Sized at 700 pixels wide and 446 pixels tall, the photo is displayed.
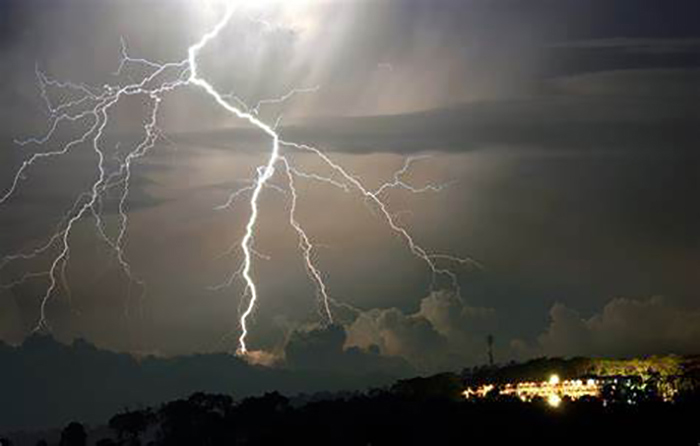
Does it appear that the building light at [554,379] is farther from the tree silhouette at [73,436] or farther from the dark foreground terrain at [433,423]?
the tree silhouette at [73,436]

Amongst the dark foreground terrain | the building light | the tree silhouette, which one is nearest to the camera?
the dark foreground terrain

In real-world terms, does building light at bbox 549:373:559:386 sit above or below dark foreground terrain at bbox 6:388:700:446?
above

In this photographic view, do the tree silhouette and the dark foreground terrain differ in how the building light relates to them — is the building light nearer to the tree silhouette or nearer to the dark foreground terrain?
the dark foreground terrain

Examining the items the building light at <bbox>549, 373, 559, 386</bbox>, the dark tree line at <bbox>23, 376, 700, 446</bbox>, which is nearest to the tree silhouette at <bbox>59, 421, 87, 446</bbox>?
the dark tree line at <bbox>23, 376, 700, 446</bbox>

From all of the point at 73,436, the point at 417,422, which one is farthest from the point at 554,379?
the point at 73,436

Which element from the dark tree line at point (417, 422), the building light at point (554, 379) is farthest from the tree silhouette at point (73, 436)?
the building light at point (554, 379)

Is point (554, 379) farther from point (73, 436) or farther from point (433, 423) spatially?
point (73, 436)

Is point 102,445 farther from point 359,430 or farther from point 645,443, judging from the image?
point 645,443

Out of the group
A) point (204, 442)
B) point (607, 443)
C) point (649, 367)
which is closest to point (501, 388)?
point (649, 367)

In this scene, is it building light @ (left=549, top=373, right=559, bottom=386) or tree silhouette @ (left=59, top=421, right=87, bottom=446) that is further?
tree silhouette @ (left=59, top=421, right=87, bottom=446)

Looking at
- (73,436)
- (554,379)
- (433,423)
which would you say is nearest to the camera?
(433,423)

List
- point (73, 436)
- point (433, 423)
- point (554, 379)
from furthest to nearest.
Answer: point (73, 436)
point (554, 379)
point (433, 423)
